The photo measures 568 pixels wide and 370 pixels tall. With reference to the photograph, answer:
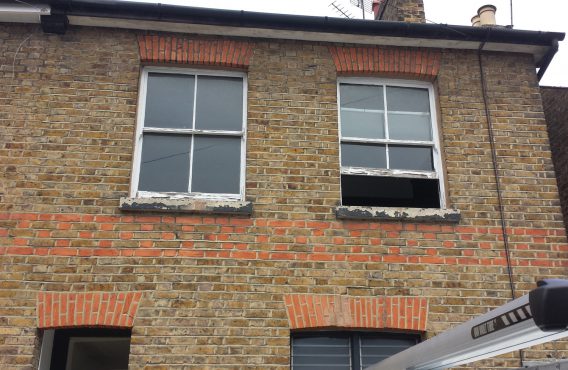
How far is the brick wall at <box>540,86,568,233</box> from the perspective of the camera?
331 inches

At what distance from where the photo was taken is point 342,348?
630cm

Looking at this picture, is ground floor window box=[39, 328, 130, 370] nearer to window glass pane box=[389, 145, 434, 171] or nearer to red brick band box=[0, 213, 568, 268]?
red brick band box=[0, 213, 568, 268]

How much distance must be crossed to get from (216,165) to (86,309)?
2093 millimetres

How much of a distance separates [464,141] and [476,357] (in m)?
4.25

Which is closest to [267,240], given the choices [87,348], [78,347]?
[78,347]

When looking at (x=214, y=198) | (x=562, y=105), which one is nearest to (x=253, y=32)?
(x=214, y=198)

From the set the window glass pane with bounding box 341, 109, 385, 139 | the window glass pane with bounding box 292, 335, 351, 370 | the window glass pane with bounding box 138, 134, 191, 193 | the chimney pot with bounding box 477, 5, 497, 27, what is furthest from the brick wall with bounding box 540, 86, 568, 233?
the window glass pane with bounding box 138, 134, 191, 193

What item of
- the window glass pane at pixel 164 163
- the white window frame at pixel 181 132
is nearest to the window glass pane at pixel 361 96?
the white window frame at pixel 181 132

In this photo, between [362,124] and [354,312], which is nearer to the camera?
[354,312]

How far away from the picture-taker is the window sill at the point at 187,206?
6.35 metres

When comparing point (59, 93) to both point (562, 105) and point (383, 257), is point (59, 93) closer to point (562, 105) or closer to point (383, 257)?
point (383, 257)

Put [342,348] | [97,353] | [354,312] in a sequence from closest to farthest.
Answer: [354,312] → [342,348] → [97,353]

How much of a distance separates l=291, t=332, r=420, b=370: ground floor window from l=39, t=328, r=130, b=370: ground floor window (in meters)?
1.88

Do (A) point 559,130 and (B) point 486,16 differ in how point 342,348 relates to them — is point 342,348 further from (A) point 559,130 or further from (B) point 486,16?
(B) point 486,16
